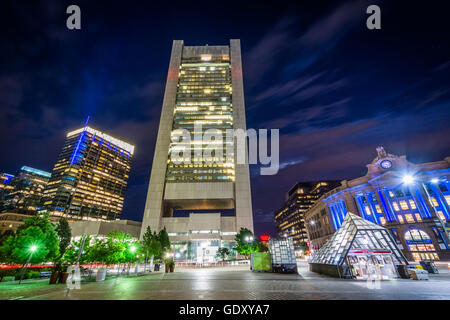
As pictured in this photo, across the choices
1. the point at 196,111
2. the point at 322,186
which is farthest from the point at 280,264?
the point at 322,186

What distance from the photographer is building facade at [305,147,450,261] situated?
42.2m

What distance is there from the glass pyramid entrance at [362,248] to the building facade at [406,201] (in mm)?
28829

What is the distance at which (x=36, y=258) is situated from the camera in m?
18.9

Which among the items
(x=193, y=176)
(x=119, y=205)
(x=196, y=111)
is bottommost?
(x=193, y=176)

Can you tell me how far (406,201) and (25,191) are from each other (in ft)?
717

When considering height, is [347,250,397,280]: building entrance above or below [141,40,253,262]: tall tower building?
below

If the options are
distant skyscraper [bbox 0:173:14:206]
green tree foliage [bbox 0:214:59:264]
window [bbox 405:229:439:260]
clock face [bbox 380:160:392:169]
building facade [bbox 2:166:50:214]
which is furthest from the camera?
distant skyscraper [bbox 0:173:14:206]

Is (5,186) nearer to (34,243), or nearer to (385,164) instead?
(34,243)

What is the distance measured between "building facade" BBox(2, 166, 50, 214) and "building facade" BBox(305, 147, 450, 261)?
188757mm

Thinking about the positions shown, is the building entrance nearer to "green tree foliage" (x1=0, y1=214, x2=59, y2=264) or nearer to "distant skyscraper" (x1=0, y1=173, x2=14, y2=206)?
"green tree foliage" (x1=0, y1=214, x2=59, y2=264)

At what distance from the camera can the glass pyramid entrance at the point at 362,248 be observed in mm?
15555

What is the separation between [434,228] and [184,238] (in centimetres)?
6856

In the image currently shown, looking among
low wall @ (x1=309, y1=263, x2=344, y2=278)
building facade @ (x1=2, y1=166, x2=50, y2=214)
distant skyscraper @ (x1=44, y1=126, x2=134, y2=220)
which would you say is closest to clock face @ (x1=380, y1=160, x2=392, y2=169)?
low wall @ (x1=309, y1=263, x2=344, y2=278)
